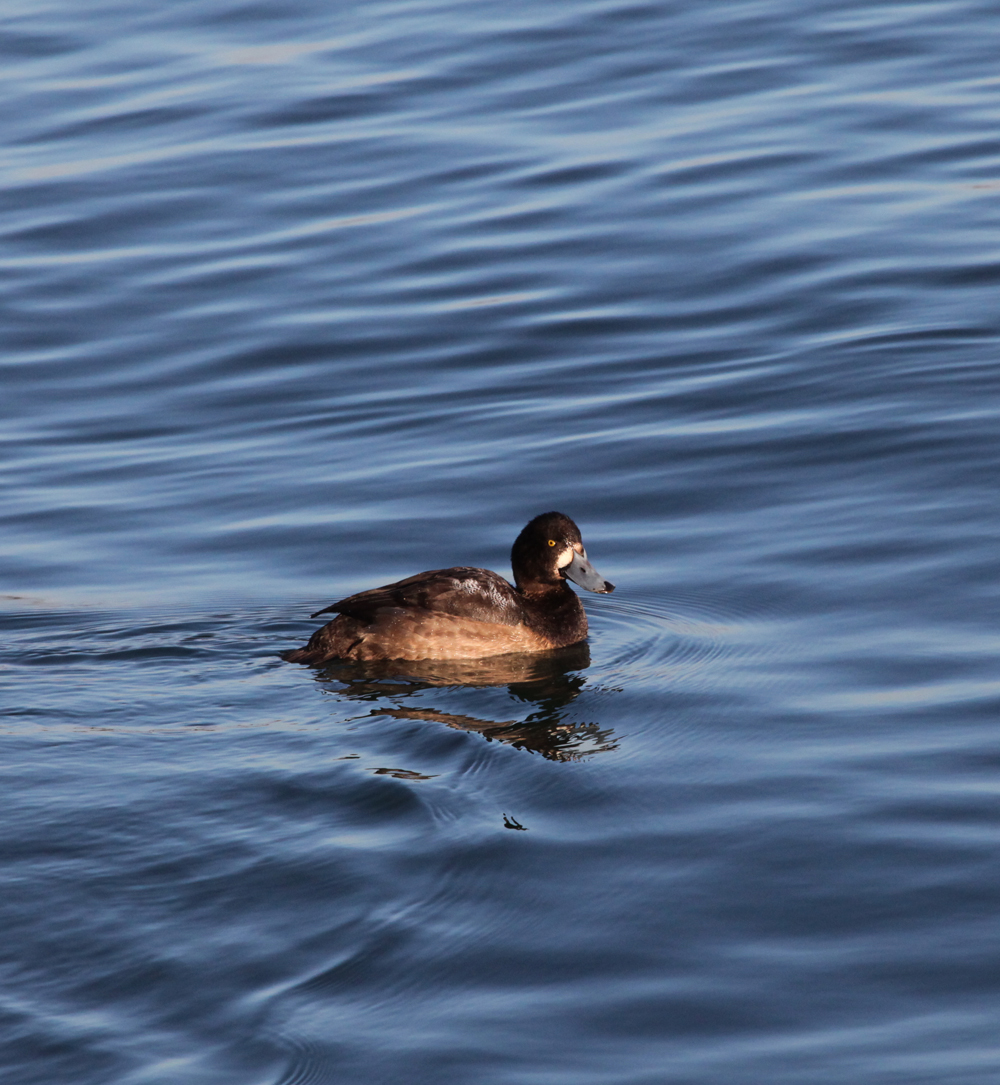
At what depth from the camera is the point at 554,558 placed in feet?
32.9

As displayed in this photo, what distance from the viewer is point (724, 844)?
702 cm

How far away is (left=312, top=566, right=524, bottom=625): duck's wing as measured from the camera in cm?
950

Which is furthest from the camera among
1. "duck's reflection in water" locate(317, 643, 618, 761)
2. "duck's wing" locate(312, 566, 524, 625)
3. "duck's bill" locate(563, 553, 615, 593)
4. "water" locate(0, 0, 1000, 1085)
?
"duck's bill" locate(563, 553, 615, 593)

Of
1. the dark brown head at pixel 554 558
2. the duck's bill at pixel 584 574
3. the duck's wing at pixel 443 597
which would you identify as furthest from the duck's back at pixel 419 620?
the duck's bill at pixel 584 574

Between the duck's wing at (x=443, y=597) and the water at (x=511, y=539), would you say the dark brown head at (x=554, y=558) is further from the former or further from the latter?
the water at (x=511, y=539)

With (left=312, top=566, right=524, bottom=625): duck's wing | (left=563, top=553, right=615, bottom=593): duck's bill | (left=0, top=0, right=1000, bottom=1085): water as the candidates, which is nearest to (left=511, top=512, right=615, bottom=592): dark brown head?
(left=563, top=553, right=615, bottom=593): duck's bill

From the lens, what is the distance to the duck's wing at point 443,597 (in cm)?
950

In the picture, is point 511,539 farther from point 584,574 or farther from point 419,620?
point 419,620

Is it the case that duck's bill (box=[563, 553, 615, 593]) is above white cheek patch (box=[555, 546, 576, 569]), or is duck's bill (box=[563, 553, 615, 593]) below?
below

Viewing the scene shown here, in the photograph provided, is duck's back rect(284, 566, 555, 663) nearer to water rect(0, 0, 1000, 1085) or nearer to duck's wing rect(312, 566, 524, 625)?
duck's wing rect(312, 566, 524, 625)

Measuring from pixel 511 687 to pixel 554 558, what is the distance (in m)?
0.95

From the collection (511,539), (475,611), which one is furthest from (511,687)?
(511,539)

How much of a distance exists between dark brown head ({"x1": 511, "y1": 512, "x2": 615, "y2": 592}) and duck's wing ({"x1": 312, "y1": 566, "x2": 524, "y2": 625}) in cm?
25

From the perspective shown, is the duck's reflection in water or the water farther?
the duck's reflection in water
